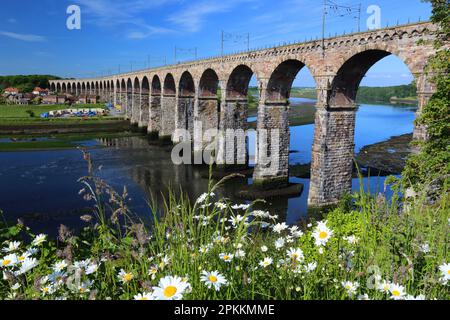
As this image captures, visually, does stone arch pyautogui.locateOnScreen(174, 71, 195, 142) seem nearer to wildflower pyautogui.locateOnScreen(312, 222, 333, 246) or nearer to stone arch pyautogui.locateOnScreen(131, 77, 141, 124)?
stone arch pyautogui.locateOnScreen(131, 77, 141, 124)

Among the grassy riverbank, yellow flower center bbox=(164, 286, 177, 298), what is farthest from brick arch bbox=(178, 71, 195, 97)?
yellow flower center bbox=(164, 286, 177, 298)

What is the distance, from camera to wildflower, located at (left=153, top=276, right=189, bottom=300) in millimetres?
2176

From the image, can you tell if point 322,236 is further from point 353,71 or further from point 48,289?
point 353,71

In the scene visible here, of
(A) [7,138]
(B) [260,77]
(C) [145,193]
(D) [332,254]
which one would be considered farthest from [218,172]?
(A) [7,138]

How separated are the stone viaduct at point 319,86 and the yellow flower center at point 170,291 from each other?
1476cm

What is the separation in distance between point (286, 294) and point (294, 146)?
1665 inches

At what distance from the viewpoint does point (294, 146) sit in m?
44.0

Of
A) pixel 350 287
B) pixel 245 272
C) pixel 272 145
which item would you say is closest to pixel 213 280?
pixel 245 272

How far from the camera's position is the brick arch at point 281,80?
904 inches

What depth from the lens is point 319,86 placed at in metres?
19.0

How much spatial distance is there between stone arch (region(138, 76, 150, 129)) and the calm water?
8.94 m

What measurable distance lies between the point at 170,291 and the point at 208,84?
3448 centimetres

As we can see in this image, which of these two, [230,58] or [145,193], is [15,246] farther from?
[230,58]

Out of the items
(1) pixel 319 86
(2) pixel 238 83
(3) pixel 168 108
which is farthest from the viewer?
(3) pixel 168 108
